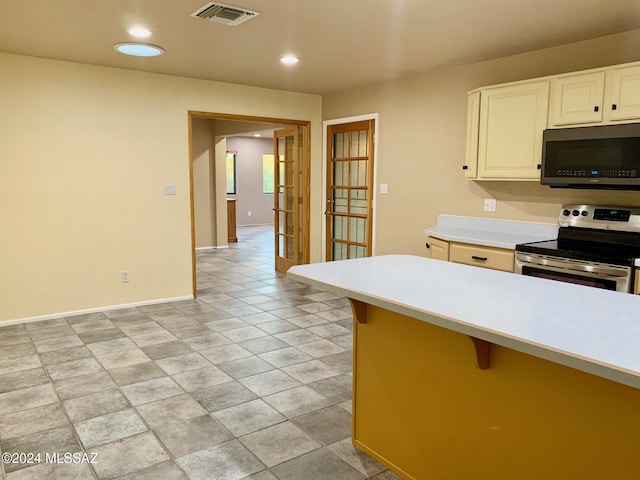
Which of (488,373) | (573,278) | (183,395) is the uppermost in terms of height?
(573,278)

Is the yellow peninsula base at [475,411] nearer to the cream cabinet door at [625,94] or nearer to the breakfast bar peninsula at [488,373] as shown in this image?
the breakfast bar peninsula at [488,373]

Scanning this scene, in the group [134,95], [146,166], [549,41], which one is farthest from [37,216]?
[549,41]

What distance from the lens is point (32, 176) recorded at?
13.8ft

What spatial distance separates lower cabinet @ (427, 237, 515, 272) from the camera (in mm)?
3402

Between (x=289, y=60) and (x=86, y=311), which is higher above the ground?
(x=289, y=60)

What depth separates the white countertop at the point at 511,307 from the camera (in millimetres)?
1177

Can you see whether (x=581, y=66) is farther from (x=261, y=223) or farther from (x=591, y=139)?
(x=261, y=223)

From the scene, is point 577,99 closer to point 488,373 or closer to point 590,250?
Result: point 590,250

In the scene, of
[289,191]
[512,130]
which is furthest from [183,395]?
[289,191]

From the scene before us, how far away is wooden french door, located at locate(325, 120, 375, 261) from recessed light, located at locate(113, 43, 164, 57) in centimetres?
238

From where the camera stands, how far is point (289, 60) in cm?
414

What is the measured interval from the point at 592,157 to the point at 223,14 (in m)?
2.59

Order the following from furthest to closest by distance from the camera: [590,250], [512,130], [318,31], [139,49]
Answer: [139,49]
[512,130]
[318,31]
[590,250]

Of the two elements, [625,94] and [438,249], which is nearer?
[625,94]
